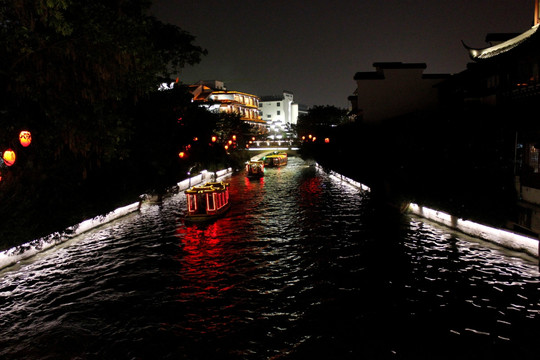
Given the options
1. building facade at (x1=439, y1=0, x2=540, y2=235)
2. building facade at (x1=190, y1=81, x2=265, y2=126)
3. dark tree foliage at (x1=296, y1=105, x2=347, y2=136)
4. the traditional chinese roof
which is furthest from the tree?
building facade at (x1=190, y1=81, x2=265, y2=126)

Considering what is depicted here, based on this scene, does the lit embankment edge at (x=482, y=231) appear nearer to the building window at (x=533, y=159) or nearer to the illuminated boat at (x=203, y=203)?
the building window at (x=533, y=159)

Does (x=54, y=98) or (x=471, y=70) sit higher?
(x=471, y=70)

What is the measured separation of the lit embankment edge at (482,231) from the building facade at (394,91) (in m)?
29.1

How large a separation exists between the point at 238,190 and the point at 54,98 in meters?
20.8

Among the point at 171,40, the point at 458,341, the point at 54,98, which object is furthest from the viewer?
Result: the point at 171,40

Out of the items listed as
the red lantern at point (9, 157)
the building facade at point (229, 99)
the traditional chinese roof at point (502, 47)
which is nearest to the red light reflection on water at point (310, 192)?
the traditional chinese roof at point (502, 47)

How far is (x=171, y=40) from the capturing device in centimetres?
2027

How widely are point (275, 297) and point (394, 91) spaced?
140 ft

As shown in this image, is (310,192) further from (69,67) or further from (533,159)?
(69,67)

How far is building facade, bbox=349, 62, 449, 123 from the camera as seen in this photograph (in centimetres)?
4616

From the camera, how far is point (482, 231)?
1420cm

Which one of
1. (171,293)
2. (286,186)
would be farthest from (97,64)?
(286,186)

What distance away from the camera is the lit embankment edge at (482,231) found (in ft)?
39.6

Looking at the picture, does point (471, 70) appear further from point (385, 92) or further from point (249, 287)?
point (249, 287)
